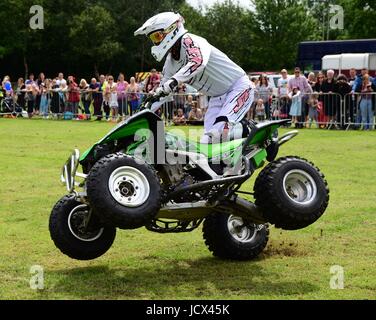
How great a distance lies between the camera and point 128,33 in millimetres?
68062

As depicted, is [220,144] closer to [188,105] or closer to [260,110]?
[260,110]

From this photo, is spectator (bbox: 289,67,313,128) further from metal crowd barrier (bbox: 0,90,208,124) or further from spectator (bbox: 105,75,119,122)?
spectator (bbox: 105,75,119,122)

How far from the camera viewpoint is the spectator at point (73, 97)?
1150 inches

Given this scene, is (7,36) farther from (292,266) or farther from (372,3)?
(292,266)

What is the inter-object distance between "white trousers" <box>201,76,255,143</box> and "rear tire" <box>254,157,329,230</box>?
2.53 feet

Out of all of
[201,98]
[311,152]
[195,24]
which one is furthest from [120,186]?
[195,24]

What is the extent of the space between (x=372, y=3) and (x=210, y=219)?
5192cm

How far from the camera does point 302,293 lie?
6.21 m

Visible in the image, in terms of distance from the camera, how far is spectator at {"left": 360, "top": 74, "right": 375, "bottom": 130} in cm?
2278

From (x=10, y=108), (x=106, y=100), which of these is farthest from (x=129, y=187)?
(x=10, y=108)

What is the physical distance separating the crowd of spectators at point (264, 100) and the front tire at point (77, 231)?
12.8 m

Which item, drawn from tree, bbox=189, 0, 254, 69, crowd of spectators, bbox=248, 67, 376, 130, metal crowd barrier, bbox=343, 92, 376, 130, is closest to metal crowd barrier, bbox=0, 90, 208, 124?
crowd of spectators, bbox=248, 67, 376, 130

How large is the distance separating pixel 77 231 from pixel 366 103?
1730cm
